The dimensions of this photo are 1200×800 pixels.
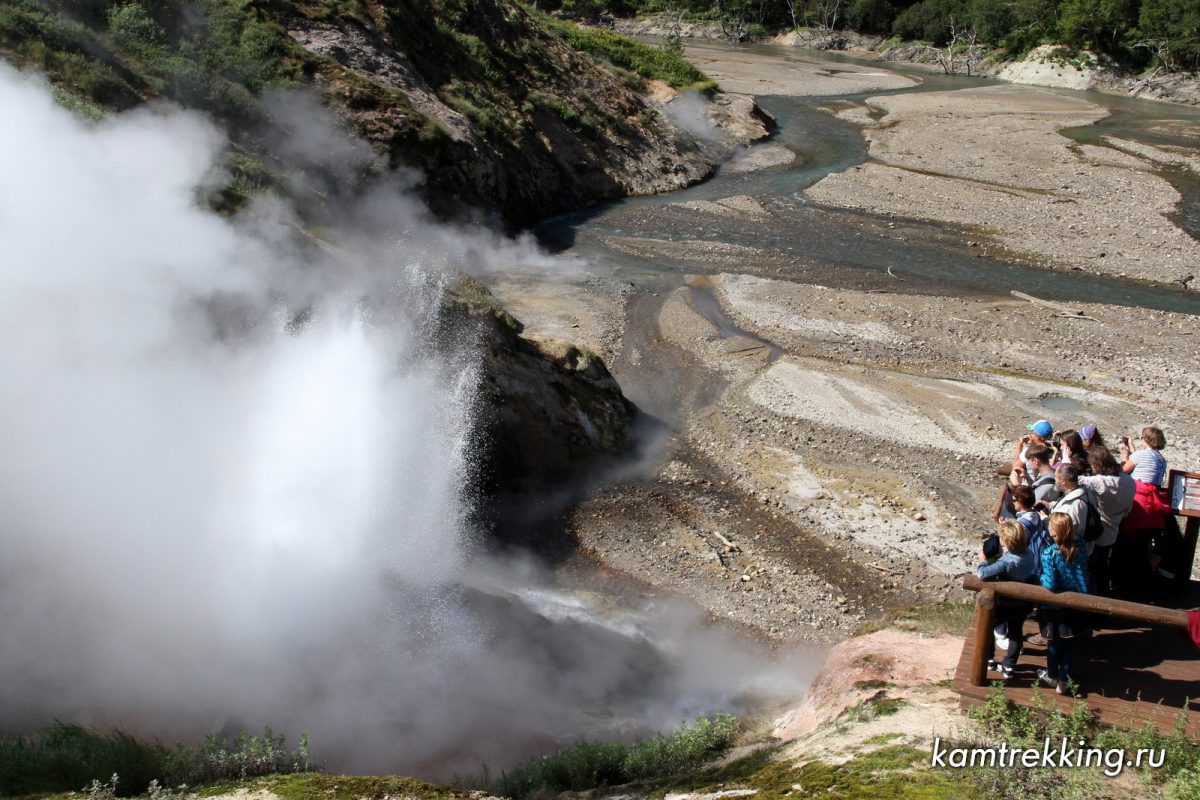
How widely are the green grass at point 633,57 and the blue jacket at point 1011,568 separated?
42.7 meters

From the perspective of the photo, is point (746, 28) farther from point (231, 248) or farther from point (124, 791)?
point (124, 791)

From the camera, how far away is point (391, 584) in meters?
11.2

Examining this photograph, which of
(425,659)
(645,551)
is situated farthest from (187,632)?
→ (645,551)

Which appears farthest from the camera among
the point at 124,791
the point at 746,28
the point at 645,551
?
the point at 746,28

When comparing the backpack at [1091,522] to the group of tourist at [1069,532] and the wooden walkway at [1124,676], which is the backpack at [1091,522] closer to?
the group of tourist at [1069,532]

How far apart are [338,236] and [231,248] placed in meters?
3.60

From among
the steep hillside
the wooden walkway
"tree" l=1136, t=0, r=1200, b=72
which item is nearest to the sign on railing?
the wooden walkway

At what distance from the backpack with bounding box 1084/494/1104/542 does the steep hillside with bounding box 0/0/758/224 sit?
1295cm

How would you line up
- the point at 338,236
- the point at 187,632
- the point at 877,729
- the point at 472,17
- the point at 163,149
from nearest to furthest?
the point at 877,729, the point at 187,632, the point at 163,149, the point at 338,236, the point at 472,17

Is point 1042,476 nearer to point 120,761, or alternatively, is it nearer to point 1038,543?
point 1038,543

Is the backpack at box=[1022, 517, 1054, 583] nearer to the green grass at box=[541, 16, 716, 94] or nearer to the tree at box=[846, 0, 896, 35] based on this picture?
the green grass at box=[541, 16, 716, 94]

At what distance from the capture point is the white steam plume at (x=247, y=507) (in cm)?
859

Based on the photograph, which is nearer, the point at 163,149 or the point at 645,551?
the point at 645,551

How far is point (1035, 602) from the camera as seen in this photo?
6.61 meters
